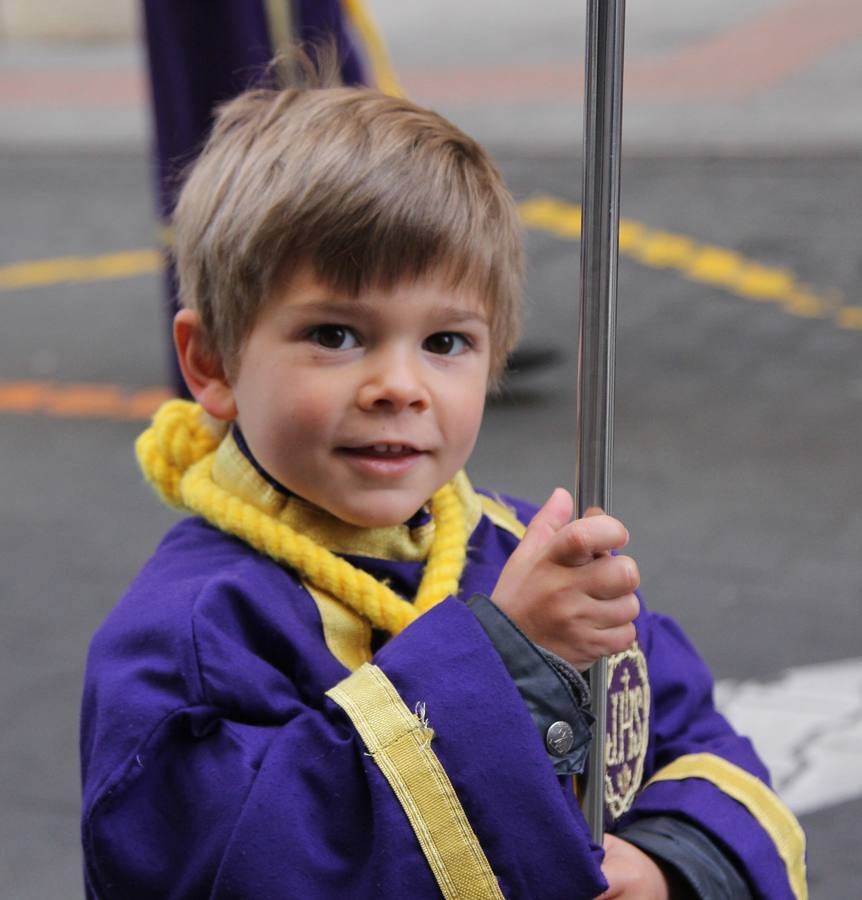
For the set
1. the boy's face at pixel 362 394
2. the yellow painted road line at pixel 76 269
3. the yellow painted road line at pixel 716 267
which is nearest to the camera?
the boy's face at pixel 362 394

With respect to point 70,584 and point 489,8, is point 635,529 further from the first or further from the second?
point 489,8

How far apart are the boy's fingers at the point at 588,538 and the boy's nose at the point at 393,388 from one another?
17 centimetres

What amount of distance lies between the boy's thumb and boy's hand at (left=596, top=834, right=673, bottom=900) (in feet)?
0.96

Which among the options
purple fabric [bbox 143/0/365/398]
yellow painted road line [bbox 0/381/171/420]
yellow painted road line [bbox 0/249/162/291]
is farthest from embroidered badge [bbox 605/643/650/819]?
yellow painted road line [bbox 0/249/162/291]

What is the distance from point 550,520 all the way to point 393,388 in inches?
6.4

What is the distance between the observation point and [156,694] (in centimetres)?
126

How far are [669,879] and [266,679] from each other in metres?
0.40

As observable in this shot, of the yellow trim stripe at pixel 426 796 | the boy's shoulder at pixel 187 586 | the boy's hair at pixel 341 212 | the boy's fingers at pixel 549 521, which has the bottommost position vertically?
the yellow trim stripe at pixel 426 796

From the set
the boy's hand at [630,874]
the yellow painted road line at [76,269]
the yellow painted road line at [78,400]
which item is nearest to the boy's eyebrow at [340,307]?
the boy's hand at [630,874]

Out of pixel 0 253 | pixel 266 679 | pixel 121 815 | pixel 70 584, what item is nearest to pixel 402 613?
pixel 266 679

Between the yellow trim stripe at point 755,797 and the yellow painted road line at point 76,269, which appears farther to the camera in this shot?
the yellow painted road line at point 76,269

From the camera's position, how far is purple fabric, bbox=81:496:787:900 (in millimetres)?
1208

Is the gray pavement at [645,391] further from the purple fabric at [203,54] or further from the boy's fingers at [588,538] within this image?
the boy's fingers at [588,538]

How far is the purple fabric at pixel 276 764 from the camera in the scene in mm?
1208
